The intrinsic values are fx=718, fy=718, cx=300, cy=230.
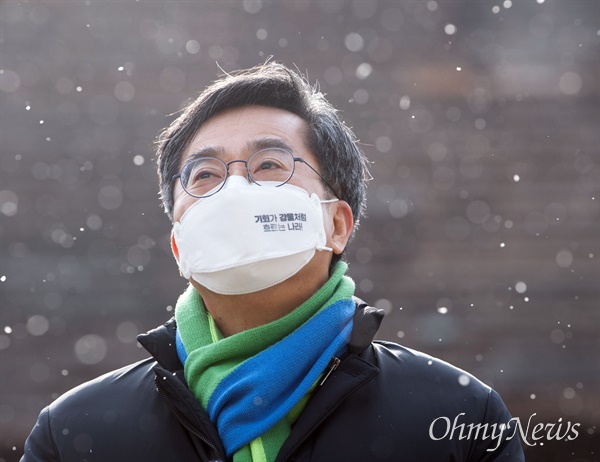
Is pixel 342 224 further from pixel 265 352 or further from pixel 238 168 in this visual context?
pixel 265 352

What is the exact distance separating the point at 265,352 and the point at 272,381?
10 centimetres

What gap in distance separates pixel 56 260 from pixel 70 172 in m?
0.75

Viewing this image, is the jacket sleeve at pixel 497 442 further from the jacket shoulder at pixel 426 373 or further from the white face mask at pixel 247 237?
the white face mask at pixel 247 237

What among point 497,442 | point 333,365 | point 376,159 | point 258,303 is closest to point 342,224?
point 258,303

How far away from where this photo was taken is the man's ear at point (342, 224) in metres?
2.54

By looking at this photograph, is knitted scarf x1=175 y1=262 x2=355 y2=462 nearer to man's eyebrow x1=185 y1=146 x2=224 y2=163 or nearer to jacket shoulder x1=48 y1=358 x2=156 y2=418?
jacket shoulder x1=48 y1=358 x2=156 y2=418

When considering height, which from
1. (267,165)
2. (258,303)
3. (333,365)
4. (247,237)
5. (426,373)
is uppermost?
(267,165)

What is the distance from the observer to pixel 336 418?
2.12 metres

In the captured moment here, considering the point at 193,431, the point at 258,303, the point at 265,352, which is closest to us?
the point at 193,431

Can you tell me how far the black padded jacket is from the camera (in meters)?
2.07

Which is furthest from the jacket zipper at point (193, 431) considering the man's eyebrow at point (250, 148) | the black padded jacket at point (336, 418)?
A: the man's eyebrow at point (250, 148)

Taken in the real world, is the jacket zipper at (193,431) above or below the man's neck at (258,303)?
below

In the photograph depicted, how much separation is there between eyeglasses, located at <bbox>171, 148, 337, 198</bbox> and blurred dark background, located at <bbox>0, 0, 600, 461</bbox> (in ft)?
11.6

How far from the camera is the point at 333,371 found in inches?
85.5
